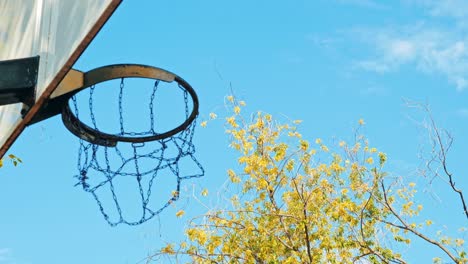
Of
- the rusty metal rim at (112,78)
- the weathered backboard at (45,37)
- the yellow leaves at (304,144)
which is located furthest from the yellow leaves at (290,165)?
the weathered backboard at (45,37)

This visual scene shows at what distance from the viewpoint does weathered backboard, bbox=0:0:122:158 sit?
374 cm

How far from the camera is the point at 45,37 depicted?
168 inches

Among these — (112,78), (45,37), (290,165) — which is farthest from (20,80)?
(290,165)

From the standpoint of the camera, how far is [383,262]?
38.4ft

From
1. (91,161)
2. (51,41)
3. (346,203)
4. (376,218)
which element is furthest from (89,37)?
(376,218)

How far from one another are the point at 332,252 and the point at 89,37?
886cm

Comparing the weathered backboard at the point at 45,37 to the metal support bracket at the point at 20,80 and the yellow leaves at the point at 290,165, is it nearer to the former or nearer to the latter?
the metal support bracket at the point at 20,80

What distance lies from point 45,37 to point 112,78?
3.62ft

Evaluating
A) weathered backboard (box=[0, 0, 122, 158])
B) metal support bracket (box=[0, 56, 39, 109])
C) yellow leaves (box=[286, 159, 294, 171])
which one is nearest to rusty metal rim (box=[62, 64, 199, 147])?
weathered backboard (box=[0, 0, 122, 158])

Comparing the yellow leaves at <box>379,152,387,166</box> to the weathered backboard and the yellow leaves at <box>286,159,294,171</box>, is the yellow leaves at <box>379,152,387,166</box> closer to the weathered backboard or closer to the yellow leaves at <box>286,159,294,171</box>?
the yellow leaves at <box>286,159,294,171</box>

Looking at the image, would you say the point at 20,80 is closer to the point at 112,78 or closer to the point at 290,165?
the point at 112,78

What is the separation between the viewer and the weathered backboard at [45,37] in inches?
147

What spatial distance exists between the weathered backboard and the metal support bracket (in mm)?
44

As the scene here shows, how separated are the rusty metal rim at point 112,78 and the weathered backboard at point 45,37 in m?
0.51
